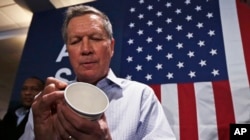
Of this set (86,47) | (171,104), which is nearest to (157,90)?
(171,104)

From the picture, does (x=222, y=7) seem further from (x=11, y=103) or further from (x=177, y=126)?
(x=11, y=103)

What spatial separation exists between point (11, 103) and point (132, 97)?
4.50ft

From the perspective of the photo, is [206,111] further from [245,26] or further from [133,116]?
[133,116]

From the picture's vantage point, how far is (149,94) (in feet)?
2.64

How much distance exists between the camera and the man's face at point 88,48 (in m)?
0.81

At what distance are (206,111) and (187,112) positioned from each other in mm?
97

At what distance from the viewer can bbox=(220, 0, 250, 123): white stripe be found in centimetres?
128

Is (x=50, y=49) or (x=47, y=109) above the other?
(x=50, y=49)

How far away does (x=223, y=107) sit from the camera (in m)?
1.31

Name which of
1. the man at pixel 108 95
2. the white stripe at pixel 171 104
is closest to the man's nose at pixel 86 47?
the man at pixel 108 95

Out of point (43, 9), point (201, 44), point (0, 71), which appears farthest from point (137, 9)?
point (0, 71)

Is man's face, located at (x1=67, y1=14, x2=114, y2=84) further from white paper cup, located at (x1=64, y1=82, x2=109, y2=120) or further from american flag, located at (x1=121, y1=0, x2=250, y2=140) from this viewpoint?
american flag, located at (x1=121, y1=0, x2=250, y2=140)

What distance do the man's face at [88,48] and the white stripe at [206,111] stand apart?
682mm

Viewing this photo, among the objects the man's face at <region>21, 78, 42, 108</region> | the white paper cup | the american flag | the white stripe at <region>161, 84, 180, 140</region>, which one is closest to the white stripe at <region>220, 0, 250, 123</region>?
the american flag
